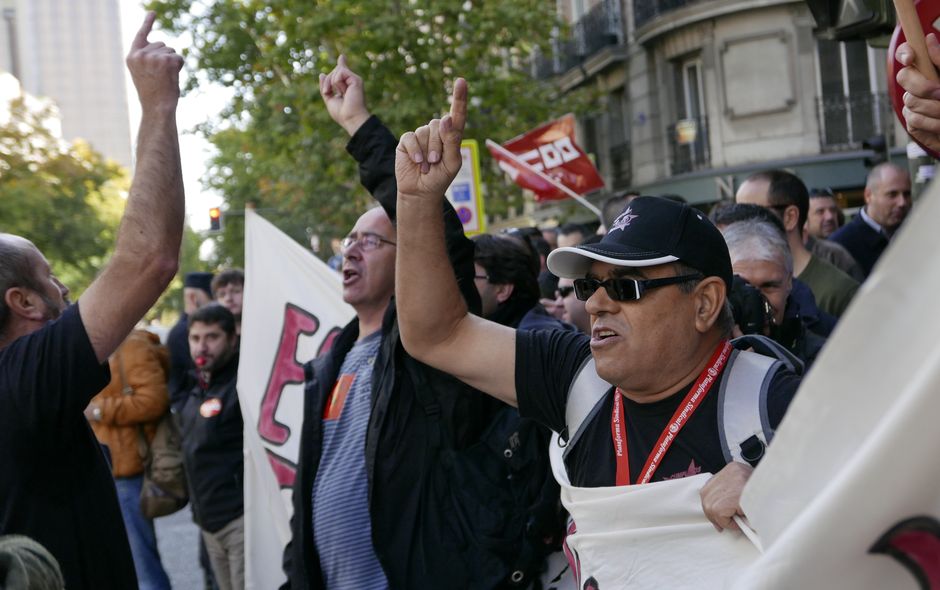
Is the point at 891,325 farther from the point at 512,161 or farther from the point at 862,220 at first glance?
the point at 512,161

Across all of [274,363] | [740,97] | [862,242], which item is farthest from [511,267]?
[740,97]

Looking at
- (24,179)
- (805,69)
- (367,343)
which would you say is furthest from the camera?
(24,179)

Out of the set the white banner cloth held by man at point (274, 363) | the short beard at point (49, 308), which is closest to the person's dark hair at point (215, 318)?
the white banner cloth held by man at point (274, 363)

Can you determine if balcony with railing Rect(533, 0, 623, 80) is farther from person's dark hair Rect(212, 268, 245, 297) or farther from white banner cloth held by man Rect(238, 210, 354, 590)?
white banner cloth held by man Rect(238, 210, 354, 590)

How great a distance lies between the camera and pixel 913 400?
1147 mm

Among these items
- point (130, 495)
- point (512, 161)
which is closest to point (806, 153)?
point (512, 161)

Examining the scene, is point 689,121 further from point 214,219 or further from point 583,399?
point 583,399

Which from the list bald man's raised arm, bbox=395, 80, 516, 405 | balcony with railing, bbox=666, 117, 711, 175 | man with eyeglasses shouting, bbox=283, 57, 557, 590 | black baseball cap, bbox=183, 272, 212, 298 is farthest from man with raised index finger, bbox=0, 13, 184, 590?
balcony with railing, bbox=666, 117, 711, 175

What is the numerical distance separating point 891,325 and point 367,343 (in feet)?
10.1

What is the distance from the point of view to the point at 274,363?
5.77 meters

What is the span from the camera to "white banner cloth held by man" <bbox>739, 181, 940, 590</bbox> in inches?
45.5

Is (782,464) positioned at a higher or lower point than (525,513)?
higher

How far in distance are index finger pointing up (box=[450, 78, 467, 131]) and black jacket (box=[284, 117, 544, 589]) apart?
0.62 meters

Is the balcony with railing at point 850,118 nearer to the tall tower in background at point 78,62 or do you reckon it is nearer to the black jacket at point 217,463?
the black jacket at point 217,463
